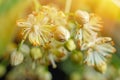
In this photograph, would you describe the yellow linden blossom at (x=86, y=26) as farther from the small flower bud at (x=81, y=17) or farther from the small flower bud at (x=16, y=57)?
the small flower bud at (x=16, y=57)

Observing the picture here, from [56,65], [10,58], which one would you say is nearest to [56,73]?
[56,65]

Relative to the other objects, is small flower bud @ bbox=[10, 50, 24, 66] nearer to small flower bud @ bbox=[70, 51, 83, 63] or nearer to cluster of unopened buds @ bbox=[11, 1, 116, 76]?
cluster of unopened buds @ bbox=[11, 1, 116, 76]

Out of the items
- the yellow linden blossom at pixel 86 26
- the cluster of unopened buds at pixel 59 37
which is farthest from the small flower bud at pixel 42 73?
the yellow linden blossom at pixel 86 26

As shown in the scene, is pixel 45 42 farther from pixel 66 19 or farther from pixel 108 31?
pixel 108 31

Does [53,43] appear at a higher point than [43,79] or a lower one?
higher

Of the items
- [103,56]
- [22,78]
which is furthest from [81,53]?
[22,78]

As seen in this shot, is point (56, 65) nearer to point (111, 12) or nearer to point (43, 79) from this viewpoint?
point (43, 79)

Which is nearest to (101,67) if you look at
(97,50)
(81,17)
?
(97,50)

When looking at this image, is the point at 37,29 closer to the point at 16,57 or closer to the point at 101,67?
the point at 16,57
